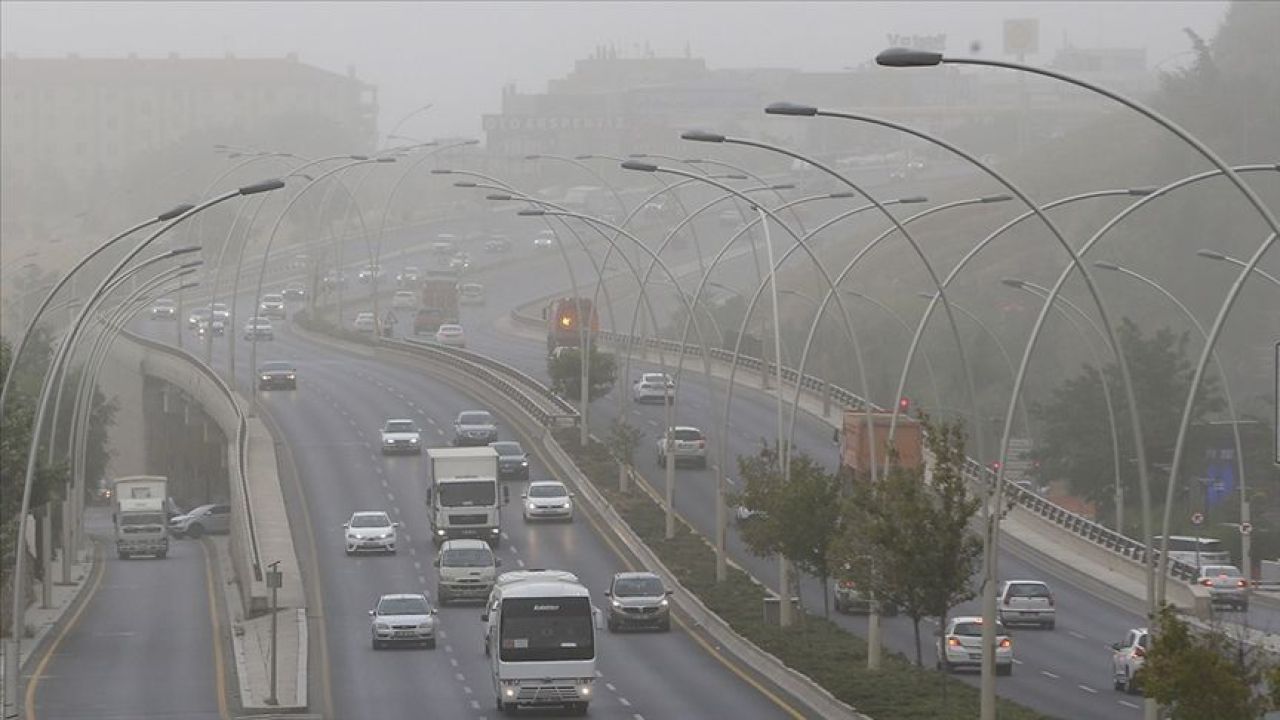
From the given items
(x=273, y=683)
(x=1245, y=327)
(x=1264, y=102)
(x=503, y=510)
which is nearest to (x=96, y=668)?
(x=273, y=683)

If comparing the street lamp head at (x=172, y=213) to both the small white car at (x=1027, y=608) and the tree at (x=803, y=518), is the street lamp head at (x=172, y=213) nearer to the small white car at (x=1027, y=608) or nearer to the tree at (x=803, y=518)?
the tree at (x=803, y=518)

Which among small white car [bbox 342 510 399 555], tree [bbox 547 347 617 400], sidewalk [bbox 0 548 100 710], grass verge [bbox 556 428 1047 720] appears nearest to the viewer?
grass verge [bbox 556 428 1047 720]

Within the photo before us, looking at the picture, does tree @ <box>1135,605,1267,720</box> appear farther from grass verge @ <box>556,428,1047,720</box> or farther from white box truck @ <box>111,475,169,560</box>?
white box truck @ <box>111,475,169,560</box>

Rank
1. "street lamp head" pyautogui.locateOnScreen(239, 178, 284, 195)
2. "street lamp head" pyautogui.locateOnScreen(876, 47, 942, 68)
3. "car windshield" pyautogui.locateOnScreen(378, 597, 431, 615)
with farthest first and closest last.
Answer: "car windshield" pyautogui.locateOnScreen(378, 597, 431, 615) → "street lamp head" pyautogui.locateOnScreen(239, 178, 284, 195) → "street lamp head" pyautogui.locateOnScreen(876, 47, 942, 68)

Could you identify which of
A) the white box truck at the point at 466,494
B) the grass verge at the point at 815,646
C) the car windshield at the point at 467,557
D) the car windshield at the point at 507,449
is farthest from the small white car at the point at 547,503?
the car windshield at the point at 467,557

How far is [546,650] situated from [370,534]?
1154 inches

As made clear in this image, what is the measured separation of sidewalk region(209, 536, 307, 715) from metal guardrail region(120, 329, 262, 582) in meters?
1.64

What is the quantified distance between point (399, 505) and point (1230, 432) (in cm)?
2814

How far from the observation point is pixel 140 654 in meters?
57.8

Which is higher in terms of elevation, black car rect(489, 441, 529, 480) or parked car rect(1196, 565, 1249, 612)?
parked car rect(1196, 565, 1249, 612)

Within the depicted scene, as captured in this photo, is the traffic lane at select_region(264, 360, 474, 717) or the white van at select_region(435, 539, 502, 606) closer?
the traffic lane at select_region(264, 360, 474, 717)

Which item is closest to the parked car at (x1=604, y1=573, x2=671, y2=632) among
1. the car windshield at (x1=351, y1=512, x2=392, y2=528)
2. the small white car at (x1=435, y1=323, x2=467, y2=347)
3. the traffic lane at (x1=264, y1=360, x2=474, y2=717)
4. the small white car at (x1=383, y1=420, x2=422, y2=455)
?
the traffic lane at (x1=264, y1=360, x2=474, y2=717)

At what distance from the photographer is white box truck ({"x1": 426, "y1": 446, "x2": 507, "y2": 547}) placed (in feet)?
241

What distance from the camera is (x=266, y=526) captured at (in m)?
75.4
